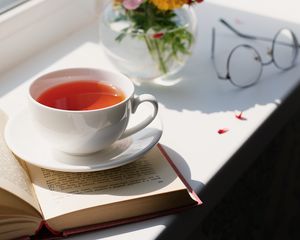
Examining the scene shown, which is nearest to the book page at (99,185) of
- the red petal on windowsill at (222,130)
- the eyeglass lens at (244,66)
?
the red petal on windowsill at (222,130)

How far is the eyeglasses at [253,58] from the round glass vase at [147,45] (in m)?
0.09

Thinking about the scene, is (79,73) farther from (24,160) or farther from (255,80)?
(255,80)

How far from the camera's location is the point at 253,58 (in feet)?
3.09

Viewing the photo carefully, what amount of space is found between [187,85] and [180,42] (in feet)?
0.25

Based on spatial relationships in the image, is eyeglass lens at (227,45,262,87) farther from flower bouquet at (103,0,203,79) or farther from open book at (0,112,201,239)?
open book at (0,112,201,239)

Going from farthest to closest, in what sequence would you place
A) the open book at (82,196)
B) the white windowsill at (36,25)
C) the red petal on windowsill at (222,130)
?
1. the white windowsill at (36,25)
2. the red petal on windowsill at (222,130)
3. the open book at (82,196)

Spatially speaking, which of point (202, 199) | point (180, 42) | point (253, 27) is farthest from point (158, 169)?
point (253, 27)

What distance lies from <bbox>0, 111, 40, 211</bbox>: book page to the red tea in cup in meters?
0.07

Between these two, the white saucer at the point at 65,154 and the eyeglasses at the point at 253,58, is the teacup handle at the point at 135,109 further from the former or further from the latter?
the eyeglasses at the point at 253,58

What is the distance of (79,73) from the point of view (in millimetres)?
660

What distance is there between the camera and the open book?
0.53 metres

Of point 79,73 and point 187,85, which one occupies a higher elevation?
point 79,73

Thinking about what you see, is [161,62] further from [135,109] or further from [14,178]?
[14,178]

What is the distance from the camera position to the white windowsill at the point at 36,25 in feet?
2.89
